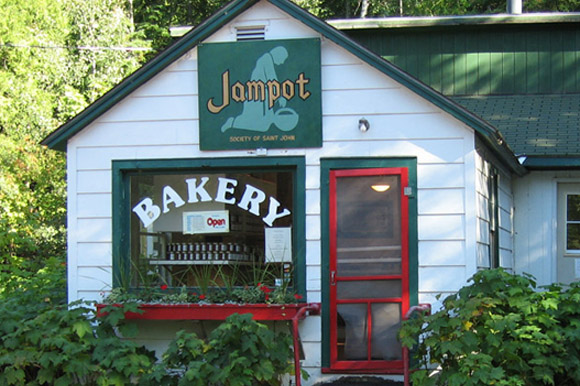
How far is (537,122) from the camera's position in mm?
12953

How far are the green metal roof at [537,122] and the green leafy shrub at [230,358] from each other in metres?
5.08

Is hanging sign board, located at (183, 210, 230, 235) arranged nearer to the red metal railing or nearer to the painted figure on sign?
the painted figure on sign

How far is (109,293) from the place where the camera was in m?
9.39

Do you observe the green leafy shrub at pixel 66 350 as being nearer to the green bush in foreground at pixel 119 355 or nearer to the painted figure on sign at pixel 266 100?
the green bush in foreground at pixel 119 355

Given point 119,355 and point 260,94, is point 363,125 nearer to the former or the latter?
point 260,94

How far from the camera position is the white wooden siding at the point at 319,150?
8969 millimetres

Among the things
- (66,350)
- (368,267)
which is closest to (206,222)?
(368,267)

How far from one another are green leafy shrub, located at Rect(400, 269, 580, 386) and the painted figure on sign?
262 cm

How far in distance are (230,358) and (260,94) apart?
9.66ft

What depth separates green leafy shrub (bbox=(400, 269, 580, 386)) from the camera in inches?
305

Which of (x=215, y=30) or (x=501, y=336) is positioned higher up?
(x=215, y=30)

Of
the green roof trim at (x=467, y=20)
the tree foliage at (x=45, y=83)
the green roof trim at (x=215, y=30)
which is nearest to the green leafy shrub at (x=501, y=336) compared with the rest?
the green roof trim at (x=215, y=30)

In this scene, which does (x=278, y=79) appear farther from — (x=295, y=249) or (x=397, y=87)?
(x=295, y=249)

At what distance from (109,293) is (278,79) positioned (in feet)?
9.72
